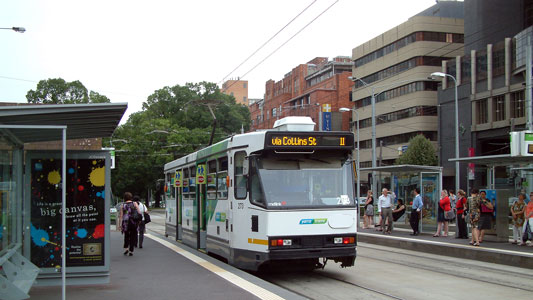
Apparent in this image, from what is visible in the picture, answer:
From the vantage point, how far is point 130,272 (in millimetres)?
11367

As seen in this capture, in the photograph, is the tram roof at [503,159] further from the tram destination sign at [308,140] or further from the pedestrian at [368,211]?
the pedestrian at [368,211]

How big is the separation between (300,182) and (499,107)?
4354 centimetres

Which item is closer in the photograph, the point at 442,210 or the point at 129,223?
the point at 129,223

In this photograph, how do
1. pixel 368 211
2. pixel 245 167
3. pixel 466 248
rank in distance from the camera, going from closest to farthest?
1. pixel 245 167
2. pixel 466 248
3. pixel 368 211

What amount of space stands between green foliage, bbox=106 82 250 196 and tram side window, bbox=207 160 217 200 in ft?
134

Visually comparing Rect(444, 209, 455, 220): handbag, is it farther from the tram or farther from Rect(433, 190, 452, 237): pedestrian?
the tram

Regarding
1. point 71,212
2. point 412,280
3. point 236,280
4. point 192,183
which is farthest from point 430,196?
point 71,212

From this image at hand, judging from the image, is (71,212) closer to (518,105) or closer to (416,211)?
(416,211)

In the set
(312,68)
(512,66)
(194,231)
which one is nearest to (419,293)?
(194,231)

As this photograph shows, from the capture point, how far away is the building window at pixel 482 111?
5108 centimetres

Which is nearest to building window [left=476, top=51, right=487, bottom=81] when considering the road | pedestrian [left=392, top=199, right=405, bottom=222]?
pedestrian [left=392, top=199, right=405, bottom=222]

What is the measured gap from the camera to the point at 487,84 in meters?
50.5

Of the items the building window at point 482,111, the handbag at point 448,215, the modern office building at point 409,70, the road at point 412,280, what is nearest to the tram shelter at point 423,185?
the handbag at point 448,215

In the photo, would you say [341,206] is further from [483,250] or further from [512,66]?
[512,66]
